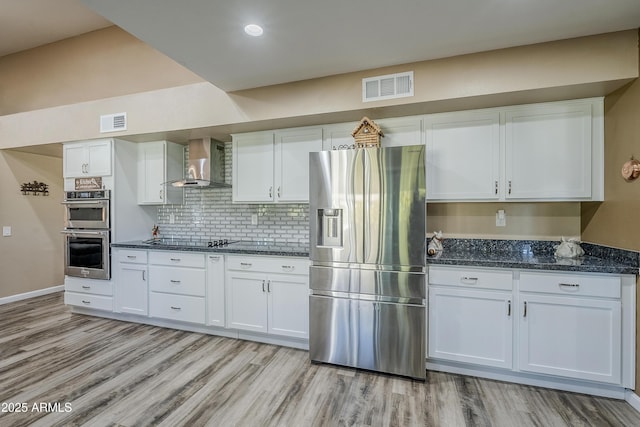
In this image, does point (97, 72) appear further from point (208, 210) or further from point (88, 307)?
point (88, 307)

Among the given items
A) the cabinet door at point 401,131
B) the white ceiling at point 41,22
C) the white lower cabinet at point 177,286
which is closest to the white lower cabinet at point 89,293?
the white lower cabinet at point 177,286

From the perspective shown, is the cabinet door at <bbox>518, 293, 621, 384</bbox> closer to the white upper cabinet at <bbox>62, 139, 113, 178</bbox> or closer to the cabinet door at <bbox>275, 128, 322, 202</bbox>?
the cabinet door at <bbox>275, 128, 322, 202</bbox>

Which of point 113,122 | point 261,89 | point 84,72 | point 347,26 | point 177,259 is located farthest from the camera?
point 84,72

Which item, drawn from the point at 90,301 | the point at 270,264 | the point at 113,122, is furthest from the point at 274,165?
the point at 90,301

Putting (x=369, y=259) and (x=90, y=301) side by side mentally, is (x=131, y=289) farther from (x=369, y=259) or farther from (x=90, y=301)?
(x=369, y=259)

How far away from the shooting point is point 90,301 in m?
3.74

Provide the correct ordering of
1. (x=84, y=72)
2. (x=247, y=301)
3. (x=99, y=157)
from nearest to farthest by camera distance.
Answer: (x=247, y=301)
(x=99, y=157)
(x=84, y=72)

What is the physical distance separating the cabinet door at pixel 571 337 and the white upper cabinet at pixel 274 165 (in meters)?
2.18

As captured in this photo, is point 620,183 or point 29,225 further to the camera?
point 29,225

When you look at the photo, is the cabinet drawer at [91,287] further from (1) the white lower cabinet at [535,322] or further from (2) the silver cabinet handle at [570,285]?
(2) the silver cabinet handle at [570,285]

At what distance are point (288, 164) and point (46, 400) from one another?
8.75ft

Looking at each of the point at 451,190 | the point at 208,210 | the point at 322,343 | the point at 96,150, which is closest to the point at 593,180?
the point at 451,190

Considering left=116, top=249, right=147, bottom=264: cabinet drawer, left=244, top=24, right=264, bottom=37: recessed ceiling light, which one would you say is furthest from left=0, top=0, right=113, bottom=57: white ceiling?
left=116, top=249, right=147, bottom=264: cabinet drawer

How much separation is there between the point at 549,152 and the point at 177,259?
370 centimetres
